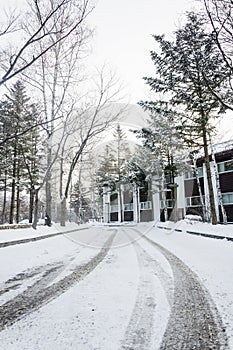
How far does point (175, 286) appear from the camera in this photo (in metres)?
4.93

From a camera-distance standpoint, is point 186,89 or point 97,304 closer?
point 97,304

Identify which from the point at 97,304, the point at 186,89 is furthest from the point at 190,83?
the point at 97,304

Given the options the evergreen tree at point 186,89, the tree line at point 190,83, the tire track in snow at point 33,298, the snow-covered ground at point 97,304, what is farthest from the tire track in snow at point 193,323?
the evergreen tree at point 186,89

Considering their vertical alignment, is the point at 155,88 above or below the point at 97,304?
above

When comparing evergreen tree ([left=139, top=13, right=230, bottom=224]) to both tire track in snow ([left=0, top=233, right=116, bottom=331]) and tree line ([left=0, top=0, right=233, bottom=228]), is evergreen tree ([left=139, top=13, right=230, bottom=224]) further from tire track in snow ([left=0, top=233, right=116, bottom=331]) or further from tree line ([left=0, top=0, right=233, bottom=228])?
tire track in snow ([left=0, top=233, right=116, bottom=331])

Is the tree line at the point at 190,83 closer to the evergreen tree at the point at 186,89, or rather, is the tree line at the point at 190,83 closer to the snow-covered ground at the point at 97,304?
the evergreen tree at the point at 186,89

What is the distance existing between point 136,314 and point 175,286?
5.42 ft

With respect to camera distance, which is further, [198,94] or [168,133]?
[168,133]

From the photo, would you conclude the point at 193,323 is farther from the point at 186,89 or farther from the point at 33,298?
the point at 186,89

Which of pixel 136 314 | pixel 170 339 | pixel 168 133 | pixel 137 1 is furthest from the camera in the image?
pixel 168 133

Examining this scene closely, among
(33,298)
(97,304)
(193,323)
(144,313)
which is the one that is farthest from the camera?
(33,298)

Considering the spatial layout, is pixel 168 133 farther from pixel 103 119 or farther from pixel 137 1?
pixel 137 1

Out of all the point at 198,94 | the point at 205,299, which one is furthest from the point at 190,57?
the point at 205,299

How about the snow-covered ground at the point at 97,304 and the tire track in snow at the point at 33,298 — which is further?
the tire track in snow at the point at 33,298
